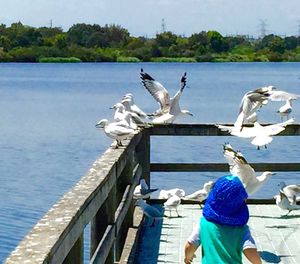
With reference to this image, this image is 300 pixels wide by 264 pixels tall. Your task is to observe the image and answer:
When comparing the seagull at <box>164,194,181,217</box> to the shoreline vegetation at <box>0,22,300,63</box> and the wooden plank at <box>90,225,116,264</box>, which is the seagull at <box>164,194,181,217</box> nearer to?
the wooden plank at <box>90,225,116,264</box>

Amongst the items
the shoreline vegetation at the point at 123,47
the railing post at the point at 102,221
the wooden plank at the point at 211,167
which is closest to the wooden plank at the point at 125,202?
the railing post at the point at 102,221

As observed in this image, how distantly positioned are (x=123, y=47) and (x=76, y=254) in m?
126

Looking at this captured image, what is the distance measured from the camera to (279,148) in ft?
78.3

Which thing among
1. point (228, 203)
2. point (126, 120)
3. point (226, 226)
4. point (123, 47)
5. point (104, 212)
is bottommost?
point (123, 47)

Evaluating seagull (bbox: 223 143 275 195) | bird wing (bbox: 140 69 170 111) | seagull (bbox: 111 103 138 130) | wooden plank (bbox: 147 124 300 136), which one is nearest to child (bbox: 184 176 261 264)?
seagull (bbox: 223 143 275 195)

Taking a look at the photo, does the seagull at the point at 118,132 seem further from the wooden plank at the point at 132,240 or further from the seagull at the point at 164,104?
the seagull at the point at 164,104

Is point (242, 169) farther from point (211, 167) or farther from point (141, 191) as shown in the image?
point (211, 167)

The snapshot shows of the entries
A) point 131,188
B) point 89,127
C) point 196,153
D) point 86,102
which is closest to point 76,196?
point 131,188

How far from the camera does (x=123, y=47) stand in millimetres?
129125

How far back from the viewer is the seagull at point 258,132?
7988 millimetres

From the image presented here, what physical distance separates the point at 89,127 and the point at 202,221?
1036 inches

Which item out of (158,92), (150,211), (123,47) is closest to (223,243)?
(150,211)

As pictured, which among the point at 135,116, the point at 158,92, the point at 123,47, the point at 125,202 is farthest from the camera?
the point at 123,47

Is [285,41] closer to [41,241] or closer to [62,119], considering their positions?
[62,119]
